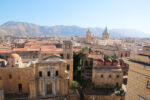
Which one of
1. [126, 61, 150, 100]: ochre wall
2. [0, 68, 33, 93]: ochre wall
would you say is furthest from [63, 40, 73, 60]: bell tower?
[126, 61, 150, 100]: ochre wall

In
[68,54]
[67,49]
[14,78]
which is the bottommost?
[14,78]

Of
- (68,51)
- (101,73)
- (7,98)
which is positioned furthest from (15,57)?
(101,73)

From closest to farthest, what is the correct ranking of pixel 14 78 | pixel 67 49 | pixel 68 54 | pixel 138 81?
pixel 138 81 → pixel 14 78 → pixel 67 49 → pixel 68 54

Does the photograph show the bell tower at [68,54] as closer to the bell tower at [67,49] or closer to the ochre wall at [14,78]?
the bell tower at [67,49]

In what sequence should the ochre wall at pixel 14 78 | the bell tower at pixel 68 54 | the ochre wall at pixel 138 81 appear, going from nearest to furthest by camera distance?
1. the ochre wall at pixel 138 81
2. the ochre wall at pixel 14 78
3. the bell tower at pixel 68 54

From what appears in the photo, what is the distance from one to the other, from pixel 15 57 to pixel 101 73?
55.9 feet

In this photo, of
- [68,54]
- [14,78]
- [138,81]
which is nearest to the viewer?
[138,81]

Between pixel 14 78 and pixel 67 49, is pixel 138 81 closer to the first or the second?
pixel 67 49

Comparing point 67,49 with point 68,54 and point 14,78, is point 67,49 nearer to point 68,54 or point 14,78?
point 68,54

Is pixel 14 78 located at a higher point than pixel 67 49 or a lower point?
lower

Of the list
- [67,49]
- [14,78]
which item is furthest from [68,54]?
[14,78]

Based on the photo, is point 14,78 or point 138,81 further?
point 14,78

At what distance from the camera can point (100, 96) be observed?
70.5 ft

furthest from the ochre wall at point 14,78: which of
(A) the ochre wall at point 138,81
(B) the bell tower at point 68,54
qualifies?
(A) the ochre wall at point 138,81
